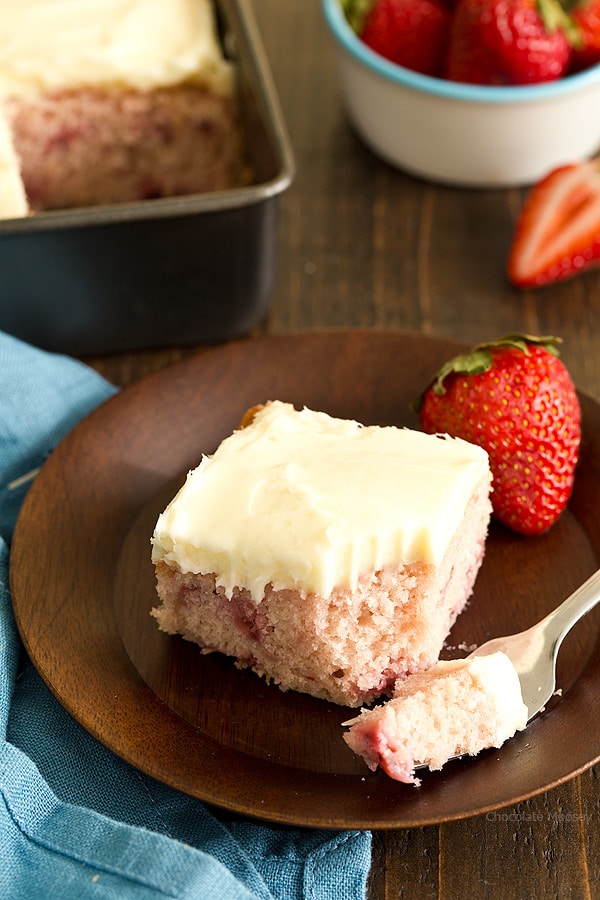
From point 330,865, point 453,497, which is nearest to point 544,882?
point 330,865

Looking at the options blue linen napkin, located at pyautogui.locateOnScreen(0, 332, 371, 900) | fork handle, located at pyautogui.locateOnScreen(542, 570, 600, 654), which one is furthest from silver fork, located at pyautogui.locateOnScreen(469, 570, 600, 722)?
blue linen napkin, located at pyautogui.locateOnScreen(0, 332, 371, 900)

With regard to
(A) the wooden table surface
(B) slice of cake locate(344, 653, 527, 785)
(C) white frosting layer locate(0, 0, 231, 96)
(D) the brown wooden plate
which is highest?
(C) white frosting layer locate(0, 0, 231, 96)

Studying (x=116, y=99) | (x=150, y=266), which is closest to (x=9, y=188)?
(x=150, y=266)

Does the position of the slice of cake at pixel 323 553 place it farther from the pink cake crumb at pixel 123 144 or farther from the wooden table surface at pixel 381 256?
the pink cake crumb at pixel 123 144

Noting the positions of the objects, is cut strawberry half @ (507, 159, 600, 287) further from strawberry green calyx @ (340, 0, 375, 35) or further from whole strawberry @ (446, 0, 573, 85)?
strawberry green calyx @ (340, 0, 375, 35)

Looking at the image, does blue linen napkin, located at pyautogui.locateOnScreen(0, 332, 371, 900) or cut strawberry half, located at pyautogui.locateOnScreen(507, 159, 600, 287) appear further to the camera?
cut strawberry half, located at pyautogui.locateOnScreen(507, 159, 600, 287)

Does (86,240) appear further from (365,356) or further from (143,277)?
(365,356)

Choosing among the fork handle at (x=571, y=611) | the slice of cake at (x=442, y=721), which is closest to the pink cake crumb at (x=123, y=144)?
the fork handle at (x=571, y=611)
